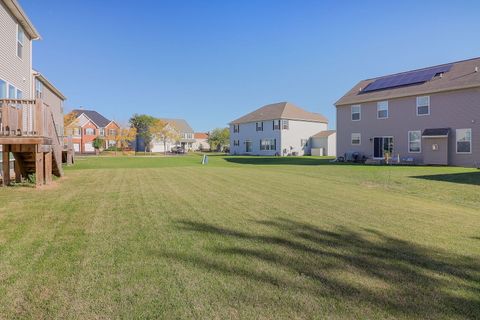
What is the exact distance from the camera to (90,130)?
2473 inches

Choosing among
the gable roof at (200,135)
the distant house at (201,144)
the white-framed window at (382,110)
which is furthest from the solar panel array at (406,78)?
the gable roof at (200,135)

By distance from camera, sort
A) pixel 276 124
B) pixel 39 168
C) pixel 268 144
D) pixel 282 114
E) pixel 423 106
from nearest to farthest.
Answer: pixel 39 168, pixel 423 106, pixel 282 114, pixel 276 124, pixel 268 144

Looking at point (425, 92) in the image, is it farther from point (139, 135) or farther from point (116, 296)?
point (139, 135)

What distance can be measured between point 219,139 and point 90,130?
85.8 ft

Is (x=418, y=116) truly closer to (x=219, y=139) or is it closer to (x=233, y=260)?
(x=233, y=260)

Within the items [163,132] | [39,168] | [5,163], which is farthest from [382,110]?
[163,132]

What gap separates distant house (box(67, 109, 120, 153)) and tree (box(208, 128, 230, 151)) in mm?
20466

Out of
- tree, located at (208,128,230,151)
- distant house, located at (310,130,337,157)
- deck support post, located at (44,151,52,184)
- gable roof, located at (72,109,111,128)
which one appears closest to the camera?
deck support post, located at (44,151,52,184)

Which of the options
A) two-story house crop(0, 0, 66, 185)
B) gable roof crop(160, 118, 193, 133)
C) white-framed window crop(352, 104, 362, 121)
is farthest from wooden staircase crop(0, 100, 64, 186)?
gable roof crop(160, 118, 193, 133)

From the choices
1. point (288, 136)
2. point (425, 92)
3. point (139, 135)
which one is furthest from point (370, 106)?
point (139, 135)

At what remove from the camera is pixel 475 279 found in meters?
3.77

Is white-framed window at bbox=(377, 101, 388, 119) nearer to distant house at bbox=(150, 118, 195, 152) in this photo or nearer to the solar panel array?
the solar panel array

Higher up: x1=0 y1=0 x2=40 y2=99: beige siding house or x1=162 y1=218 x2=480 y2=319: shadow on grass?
x1=0 y1=0 x2=40 y2=99: beige siding house

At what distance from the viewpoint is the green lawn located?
3.05 meters
